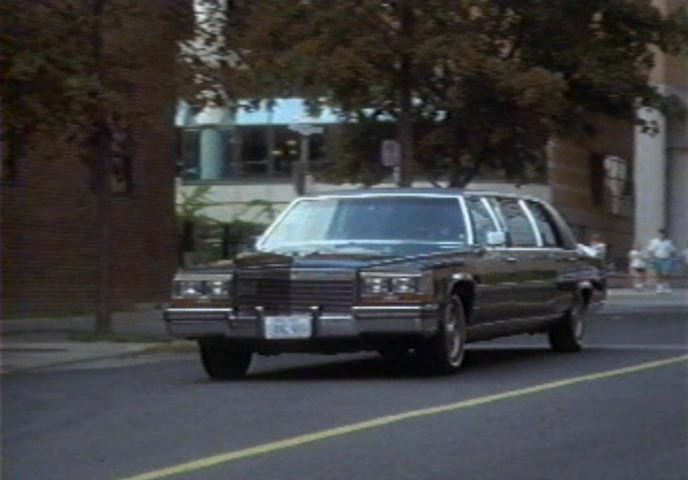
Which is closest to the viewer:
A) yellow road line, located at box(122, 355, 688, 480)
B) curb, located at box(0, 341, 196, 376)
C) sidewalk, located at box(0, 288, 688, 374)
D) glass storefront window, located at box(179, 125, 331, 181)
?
yellow road line, located at box(122, 355, 688, 480)

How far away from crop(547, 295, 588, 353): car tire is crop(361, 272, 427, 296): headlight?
139 inches

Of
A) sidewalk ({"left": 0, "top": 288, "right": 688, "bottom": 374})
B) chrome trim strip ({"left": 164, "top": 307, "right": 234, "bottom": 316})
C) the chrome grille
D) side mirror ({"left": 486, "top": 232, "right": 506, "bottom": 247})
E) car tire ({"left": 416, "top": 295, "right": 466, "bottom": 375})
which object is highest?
side mirror ({"left": 486, "top": 232, "right": 506, "bottom": 247})

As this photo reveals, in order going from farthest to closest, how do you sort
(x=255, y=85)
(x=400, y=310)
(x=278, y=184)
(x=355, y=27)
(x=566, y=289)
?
(x=278, y=184) → (x=355, y=27) → (x=255, y=85) → (x=566, y=289) → (x=400, y=310)

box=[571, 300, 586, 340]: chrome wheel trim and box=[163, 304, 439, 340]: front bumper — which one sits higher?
box=[163, 304, 439, 340]: front bumper

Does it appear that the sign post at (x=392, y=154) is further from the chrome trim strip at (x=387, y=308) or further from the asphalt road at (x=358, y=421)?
the chrome trim strip at (x=387, y=308)

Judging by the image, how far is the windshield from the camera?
623 inches

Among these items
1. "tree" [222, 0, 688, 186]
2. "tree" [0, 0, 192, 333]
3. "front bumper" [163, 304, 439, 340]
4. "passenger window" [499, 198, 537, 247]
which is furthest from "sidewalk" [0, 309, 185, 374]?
"passenger window" [499, 198, 537, 247]

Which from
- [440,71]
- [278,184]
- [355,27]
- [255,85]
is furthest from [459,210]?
[278,184]

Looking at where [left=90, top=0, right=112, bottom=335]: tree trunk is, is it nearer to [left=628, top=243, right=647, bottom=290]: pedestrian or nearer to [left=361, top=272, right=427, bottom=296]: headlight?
[left=361, top=272, right=427, bottom=296]: headlight

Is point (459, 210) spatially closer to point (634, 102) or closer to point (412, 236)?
point (412, 236)

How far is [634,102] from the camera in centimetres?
3047

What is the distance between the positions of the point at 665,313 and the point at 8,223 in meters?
10.4

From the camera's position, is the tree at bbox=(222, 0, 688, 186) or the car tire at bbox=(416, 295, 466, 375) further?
the tree at bbox=(222, 0, 688, 186)

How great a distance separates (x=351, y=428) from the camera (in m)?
11.6
